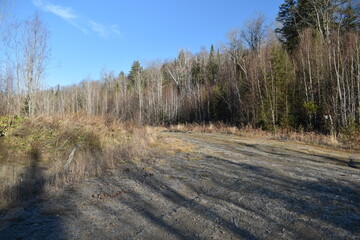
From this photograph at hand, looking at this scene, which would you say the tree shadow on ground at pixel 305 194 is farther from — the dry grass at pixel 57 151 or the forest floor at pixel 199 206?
the dry grass at pixel 57 151

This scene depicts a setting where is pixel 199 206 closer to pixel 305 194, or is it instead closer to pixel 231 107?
pixel 305 194

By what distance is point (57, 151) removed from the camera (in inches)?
363

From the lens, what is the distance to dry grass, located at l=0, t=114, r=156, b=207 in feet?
18.4

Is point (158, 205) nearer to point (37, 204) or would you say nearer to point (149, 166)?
point (37, 204)

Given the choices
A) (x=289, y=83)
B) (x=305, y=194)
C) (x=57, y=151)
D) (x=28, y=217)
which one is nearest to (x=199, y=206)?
(x=305, y=194)

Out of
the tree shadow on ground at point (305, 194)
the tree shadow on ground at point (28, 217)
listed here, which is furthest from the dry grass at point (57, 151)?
the tree shadow on ground at point (305, 194)

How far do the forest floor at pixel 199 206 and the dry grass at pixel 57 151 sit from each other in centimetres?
57

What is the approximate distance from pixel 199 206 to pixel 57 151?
7220mm

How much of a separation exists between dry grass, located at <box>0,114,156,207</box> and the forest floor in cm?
57

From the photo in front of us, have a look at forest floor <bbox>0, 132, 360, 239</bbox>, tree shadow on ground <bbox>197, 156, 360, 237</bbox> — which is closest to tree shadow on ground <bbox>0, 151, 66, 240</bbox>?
forest floor <bbox>0, 132, 360, 239</bbox>

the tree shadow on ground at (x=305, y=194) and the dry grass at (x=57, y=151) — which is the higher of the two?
the dry grass at (x=57, y=151)

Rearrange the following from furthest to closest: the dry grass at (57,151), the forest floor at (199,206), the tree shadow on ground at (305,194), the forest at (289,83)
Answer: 1. the forest at (289,83)
2. the dry grass at (57,151)
3. the tree shadow on ground at (305,194)
4. the forest floor at (199,206)

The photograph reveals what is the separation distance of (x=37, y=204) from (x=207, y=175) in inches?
145

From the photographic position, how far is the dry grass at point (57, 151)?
5618 millimetres
